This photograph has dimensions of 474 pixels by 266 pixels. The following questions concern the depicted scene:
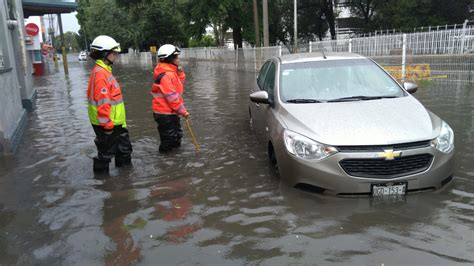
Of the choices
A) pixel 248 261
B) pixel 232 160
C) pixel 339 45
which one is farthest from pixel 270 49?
pixel 248 261

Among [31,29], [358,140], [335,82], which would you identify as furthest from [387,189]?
[31,29]

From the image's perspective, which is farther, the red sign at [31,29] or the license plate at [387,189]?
the red sign at [31,29]

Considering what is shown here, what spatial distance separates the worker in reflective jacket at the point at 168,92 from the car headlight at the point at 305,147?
231 cm

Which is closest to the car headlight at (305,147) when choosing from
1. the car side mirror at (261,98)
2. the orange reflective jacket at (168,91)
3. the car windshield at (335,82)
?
the car windshield at (335,82)

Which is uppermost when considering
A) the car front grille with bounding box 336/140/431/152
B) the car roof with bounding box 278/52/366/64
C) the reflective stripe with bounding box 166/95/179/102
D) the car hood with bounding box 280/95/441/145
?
the car roof with bounding box 278/52/366/64

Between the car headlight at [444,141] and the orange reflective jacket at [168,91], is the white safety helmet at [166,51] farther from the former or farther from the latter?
the car headlight at [444,141]

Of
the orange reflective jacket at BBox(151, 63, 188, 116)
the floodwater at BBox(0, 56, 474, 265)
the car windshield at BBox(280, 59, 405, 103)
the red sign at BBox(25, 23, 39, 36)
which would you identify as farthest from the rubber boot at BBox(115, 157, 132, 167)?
the red sign at BBox(25, 23, 39, 36)

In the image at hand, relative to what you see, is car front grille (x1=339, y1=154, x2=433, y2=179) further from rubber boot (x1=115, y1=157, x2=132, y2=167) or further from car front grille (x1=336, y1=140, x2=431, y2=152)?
rubber boot (x1=115, y1=157, x2=132, y2=167)

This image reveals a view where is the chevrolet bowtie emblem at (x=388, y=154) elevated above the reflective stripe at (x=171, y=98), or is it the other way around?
the reflective stripe at (x=171, y=98)

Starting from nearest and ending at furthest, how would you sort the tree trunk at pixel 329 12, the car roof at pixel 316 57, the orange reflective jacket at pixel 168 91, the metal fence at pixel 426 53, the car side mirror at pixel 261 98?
the car side mirror at pixel 261 98 → the car roof at pixel 316 57 → the orange reflective jacket at pixel 168 91 → the metal fence at pixel 426 53 → the tree trunk at pixel 329 12

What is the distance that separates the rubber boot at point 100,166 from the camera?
6.04m

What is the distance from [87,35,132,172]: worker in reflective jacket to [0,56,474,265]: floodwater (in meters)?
0.40

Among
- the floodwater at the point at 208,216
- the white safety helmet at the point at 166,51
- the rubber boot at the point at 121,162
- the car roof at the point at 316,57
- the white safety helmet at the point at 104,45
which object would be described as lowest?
the floodwater at the point at 208,216

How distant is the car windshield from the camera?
18.5 ft
